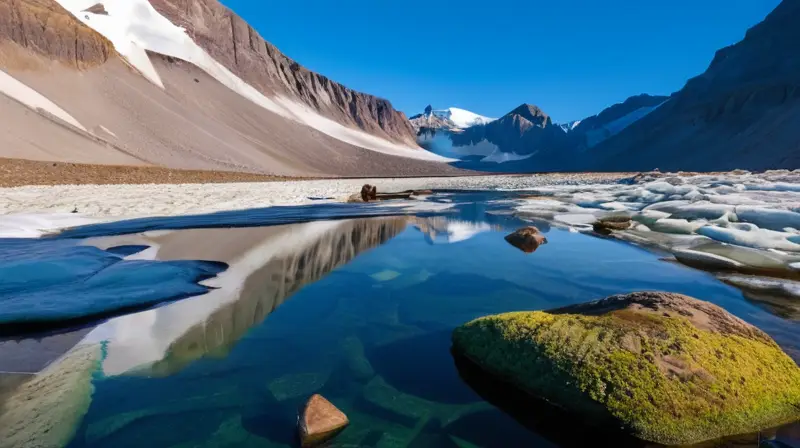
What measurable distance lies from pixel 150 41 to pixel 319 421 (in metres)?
117

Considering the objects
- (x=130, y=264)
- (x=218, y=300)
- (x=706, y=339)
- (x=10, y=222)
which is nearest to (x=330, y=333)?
(x=218, y=300)

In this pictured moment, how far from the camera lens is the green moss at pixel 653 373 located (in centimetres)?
299

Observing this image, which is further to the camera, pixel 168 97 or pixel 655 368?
pixel 168 97

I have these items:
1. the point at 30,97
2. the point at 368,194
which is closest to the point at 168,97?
the point at 30,97

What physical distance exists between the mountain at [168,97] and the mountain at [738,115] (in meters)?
65.2

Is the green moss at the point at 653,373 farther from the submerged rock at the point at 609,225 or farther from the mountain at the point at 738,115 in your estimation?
the mountain at the point at 738,115

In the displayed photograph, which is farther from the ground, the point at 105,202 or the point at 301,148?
the point at 301,148

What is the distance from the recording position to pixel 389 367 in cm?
411

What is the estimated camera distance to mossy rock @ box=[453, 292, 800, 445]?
3002 mm

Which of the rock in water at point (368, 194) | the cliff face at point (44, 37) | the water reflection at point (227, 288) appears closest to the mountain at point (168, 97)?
the cliff face at point (44, 37)

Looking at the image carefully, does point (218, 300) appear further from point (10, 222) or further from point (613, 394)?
point (10, 222)

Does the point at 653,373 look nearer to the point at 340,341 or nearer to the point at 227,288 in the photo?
the point at 340,341

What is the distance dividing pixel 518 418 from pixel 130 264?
25.0 ft

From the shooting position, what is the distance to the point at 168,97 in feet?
259
